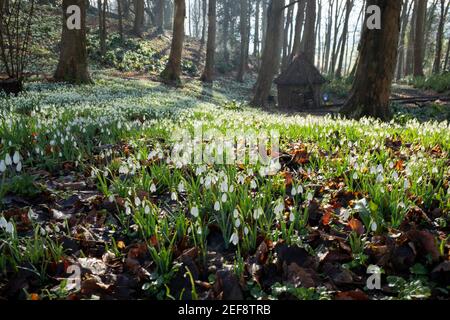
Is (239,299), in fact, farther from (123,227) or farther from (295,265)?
(123,227)

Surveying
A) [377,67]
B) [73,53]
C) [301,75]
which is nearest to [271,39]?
[301,75]

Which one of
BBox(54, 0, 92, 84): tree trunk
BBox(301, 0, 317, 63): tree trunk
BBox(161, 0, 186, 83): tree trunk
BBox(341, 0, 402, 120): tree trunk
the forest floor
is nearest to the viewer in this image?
the forest floor

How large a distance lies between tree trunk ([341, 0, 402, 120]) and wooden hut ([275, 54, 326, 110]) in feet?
33.5

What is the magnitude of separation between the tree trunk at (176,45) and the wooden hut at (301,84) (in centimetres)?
608

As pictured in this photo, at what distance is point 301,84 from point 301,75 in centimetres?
48

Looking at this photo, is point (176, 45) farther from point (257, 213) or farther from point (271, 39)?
point (257, 213)

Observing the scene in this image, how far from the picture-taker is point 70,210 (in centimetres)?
363

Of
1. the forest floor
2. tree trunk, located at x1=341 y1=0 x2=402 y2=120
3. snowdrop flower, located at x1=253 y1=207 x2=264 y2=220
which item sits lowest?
the forest floor

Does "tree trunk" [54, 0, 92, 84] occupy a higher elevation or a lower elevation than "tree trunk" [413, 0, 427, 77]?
lower

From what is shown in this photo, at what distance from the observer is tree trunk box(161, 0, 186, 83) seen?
71.7 ft

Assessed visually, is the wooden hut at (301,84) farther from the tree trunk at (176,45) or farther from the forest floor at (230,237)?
the forest floor at (230,237)

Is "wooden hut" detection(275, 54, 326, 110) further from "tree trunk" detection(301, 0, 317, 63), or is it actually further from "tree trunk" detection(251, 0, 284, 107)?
"tree trunk" detection(251, 0, 284, 107)

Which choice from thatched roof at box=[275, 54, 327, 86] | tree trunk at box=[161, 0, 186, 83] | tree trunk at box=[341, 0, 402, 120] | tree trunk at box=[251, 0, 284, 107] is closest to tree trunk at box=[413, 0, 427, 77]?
thatched roof at box=[275, 54, 327, 86]
